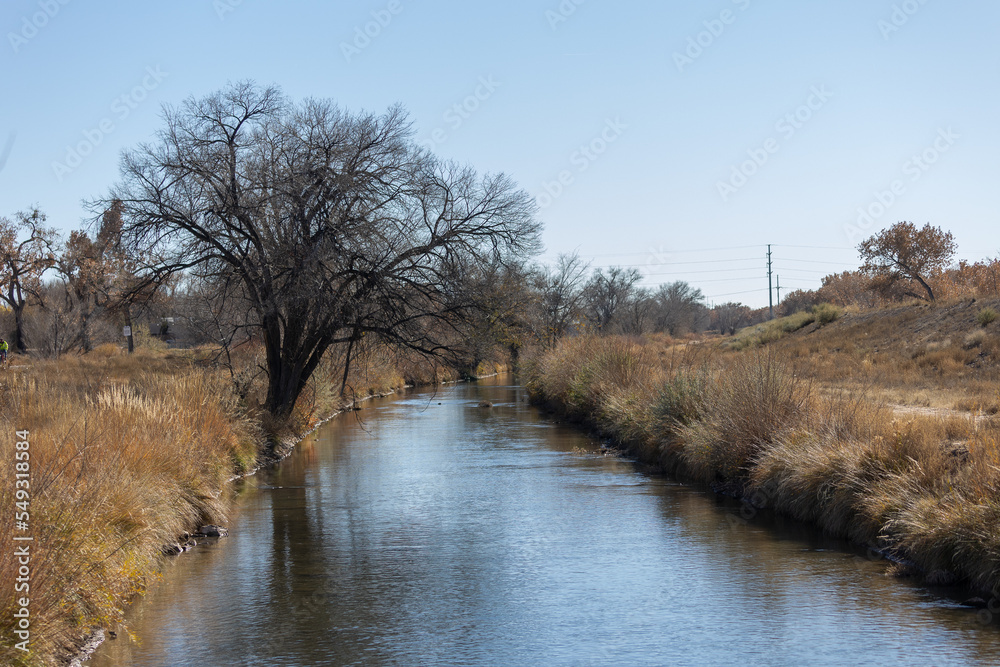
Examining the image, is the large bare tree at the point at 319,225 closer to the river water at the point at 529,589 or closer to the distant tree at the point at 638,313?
the river water at the point at 529,589

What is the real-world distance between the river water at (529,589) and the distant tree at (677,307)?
7784 centimetres

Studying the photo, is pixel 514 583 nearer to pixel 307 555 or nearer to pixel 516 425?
pixel 307 555

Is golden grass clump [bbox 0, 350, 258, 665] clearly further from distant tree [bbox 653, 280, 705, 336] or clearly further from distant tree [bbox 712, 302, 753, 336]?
distant tree [bbox 712, 302, 753, 336]

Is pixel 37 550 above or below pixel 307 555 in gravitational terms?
above

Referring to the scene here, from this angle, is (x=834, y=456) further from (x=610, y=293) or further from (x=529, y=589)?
(x=610, y=293)

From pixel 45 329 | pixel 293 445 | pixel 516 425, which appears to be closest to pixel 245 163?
pixel 293 445

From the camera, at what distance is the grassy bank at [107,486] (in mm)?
7734

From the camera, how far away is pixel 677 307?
109500 mm

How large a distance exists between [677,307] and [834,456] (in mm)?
97573


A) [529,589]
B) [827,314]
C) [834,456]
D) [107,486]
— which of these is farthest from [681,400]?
[827,314]

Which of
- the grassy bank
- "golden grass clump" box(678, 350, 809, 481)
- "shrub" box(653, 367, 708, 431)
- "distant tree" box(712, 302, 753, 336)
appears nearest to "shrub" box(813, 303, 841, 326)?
"shrub" box(653, 367, 708, 431)

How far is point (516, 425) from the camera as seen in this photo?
3003 centimetres

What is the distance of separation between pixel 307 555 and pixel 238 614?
285cm

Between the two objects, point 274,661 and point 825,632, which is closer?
point 274,661
